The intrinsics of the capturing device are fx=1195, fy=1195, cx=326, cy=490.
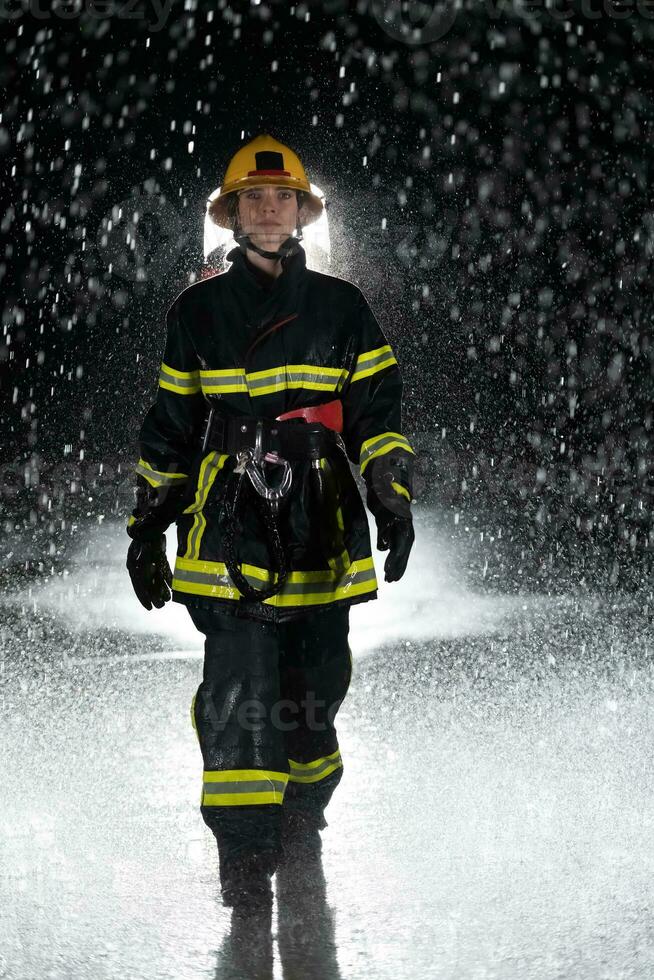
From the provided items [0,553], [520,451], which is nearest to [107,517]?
[0,553]

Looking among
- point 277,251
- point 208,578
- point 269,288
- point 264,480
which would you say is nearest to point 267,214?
point 277,251

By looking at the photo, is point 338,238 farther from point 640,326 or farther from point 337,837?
point 337,837

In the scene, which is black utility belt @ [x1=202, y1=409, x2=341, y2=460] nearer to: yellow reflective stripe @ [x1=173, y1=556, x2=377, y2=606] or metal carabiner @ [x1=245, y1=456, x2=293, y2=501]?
metal carabiner @ [x1=245, y1=456, x2=293, y2=501]

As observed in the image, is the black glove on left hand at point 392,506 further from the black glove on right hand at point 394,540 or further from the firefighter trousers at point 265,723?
the firefighter trousers at point 265,723

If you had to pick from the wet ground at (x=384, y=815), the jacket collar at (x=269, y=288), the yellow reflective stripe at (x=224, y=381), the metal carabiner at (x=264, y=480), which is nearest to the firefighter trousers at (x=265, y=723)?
the wet ground at (x=384, y=815)

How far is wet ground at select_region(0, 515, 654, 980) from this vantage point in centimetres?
249

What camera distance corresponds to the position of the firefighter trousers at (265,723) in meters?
2.82

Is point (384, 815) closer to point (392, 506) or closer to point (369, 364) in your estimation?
point (392, 506)

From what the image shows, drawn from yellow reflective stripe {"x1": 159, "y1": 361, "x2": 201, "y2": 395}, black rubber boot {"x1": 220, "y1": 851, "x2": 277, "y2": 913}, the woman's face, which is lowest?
black rubber boot {"x1": 220, "y1": 851, "x2": 277, "y2": 913}

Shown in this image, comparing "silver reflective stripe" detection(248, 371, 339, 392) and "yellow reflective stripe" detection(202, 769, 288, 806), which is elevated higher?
"silver reflective stripe" detection(248, 371, 339, 392)

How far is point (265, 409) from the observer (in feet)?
10.0

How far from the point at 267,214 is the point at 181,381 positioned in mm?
501

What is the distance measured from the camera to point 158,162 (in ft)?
53.9

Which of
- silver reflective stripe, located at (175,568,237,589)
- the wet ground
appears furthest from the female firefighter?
the wet ground
